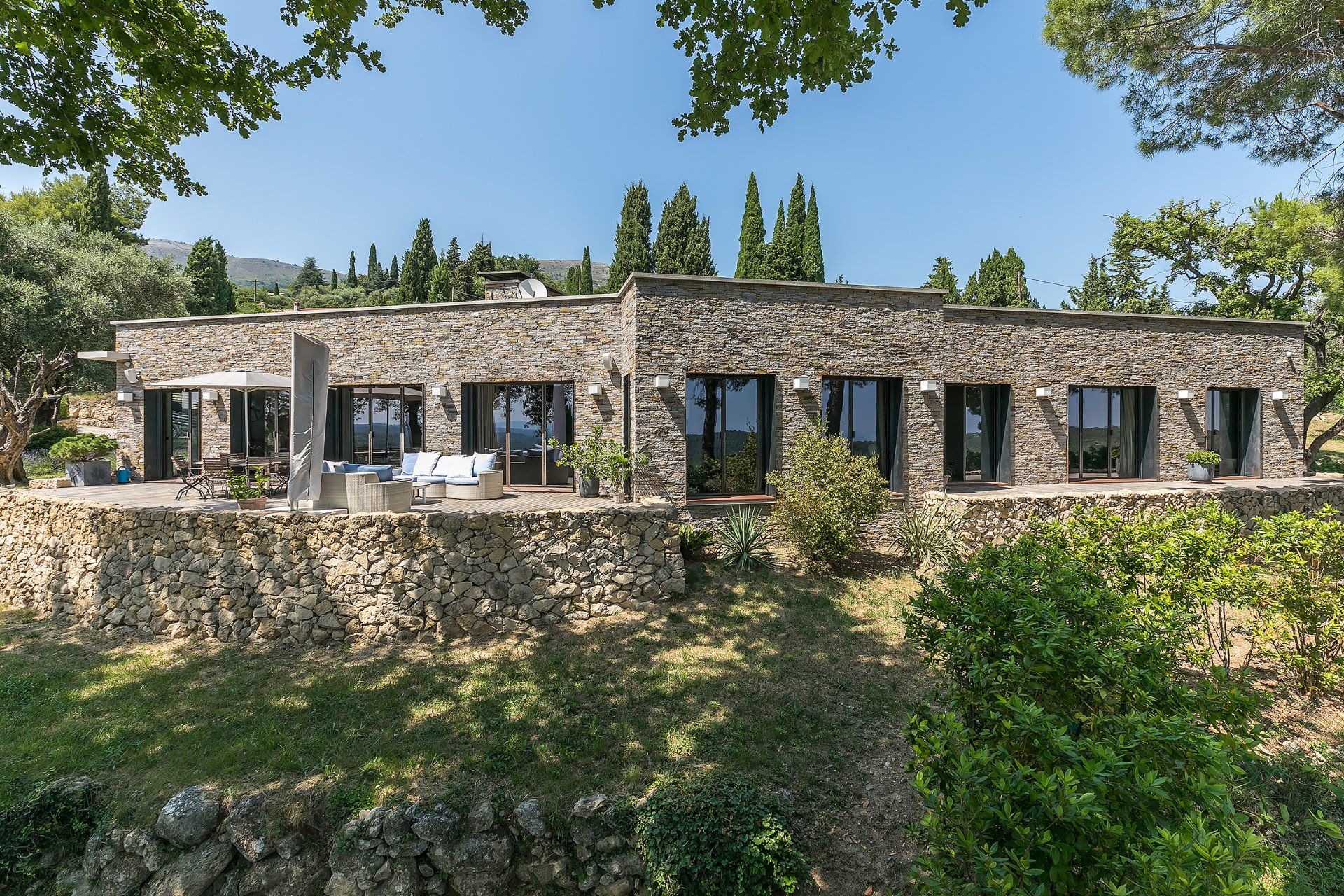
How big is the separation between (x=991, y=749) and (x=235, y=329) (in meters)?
17.2

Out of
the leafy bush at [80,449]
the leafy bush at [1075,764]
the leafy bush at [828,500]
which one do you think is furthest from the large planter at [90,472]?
the leafy bush at [1075,764]

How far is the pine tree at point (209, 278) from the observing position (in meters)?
31.2

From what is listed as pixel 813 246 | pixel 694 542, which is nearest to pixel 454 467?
pixel 694 542

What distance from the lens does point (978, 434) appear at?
13.5 meters

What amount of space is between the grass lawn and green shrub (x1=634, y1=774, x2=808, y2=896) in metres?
0.36

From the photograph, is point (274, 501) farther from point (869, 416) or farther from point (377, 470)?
point (869, 416)

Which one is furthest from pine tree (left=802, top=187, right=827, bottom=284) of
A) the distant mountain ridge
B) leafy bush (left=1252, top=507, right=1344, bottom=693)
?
the distant mountain ridge

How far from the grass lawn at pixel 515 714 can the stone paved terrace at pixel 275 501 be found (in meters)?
1.98

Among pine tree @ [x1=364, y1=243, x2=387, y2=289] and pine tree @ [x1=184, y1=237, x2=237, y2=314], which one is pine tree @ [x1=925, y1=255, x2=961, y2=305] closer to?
pine tree @ [x1=184, y1=237, x2=237, y2=314]

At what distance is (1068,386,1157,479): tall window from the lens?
536 inches

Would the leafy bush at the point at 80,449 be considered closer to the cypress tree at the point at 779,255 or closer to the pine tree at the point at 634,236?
the pine tree at the point at 634,236

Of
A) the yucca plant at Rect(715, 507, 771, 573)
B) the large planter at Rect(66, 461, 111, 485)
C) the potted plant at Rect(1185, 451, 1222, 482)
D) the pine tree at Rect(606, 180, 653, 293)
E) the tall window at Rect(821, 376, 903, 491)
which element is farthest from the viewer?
the pine tree at Rect(606, 180, 653, 293)

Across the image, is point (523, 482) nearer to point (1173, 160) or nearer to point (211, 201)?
point (211, 201)

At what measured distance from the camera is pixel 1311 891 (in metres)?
2.23
